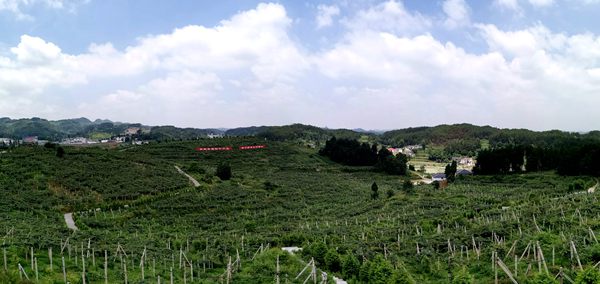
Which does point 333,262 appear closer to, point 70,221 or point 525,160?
point 70,221

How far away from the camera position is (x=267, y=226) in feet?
137

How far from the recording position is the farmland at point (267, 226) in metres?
19.1

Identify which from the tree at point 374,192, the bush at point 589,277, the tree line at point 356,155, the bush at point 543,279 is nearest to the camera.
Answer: the bush at point 589,277

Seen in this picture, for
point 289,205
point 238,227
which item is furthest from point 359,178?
point 238,227

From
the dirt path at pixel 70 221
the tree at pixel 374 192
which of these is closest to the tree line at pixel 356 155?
the tree at pixel 374 192

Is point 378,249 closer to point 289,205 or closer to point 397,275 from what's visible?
point 397,275

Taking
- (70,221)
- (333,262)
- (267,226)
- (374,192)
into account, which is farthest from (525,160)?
(70,221)

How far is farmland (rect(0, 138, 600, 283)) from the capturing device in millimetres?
19125

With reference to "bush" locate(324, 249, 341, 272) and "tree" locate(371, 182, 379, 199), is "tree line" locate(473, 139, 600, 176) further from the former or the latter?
"bush" locate(324, 249, 341, 272)

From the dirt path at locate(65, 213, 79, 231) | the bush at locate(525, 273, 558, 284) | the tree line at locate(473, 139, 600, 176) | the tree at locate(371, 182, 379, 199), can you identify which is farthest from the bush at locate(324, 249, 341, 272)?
the tree line at locate(473, 139, 600, 176)

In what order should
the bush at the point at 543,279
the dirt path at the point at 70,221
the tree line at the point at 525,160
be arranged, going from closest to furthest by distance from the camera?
1. the bush at the point at 543,279
2. the dirt path at the point at 70,221
3. the tree line at the point at 525,160

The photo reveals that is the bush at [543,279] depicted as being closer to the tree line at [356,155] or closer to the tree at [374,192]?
the tree at [374,192]

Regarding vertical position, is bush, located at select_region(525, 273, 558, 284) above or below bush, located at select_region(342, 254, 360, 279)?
above

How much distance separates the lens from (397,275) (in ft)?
56.5
